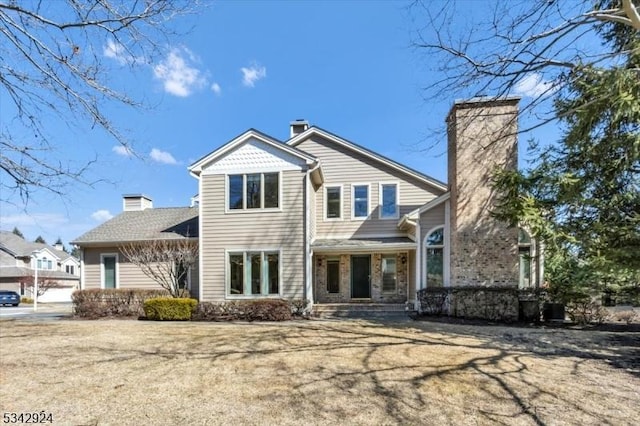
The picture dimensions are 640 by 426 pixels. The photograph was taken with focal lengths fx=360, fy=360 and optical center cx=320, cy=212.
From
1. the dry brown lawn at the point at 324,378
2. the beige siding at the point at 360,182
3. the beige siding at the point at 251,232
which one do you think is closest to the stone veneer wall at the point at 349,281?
the beige siding at the point at 360,182

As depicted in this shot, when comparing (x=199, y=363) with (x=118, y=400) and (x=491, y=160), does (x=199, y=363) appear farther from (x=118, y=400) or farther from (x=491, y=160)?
(x=491, y=160)

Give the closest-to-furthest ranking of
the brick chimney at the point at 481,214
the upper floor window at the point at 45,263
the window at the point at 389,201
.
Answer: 1. the brick chimney at the point at 481,214
2. the window at the point at 389,201
3. the upper floor window at the point at 45,263

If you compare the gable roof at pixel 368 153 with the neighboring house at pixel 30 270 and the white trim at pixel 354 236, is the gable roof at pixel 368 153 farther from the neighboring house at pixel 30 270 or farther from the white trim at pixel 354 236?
the neighboring house at pixel 30 270

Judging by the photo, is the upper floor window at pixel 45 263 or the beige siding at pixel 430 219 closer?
the beige siding at pixel 430 219

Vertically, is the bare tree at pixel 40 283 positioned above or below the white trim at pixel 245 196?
below

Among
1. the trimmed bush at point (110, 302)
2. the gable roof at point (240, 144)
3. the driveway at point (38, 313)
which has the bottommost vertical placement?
the driveway at point (38, 313)

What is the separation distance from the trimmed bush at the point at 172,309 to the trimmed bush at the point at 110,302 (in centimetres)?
158

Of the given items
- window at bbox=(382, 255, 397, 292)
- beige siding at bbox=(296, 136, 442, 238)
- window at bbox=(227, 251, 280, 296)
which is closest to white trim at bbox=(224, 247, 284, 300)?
window at bbox=(227, 251, 280, 296)

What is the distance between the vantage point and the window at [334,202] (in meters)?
15.8

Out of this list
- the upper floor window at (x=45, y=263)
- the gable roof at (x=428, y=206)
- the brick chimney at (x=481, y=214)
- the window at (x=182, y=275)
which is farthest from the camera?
the upper floor window at (x=45, y=263)

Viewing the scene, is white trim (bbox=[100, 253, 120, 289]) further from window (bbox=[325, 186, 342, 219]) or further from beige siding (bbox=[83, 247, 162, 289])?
window (bbox=[325, 186, 342, 219])

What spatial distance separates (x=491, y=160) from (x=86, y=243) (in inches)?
654

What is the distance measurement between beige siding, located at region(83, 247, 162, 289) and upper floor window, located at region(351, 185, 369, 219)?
356 inches

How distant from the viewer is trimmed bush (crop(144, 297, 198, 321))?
40.1 ft
